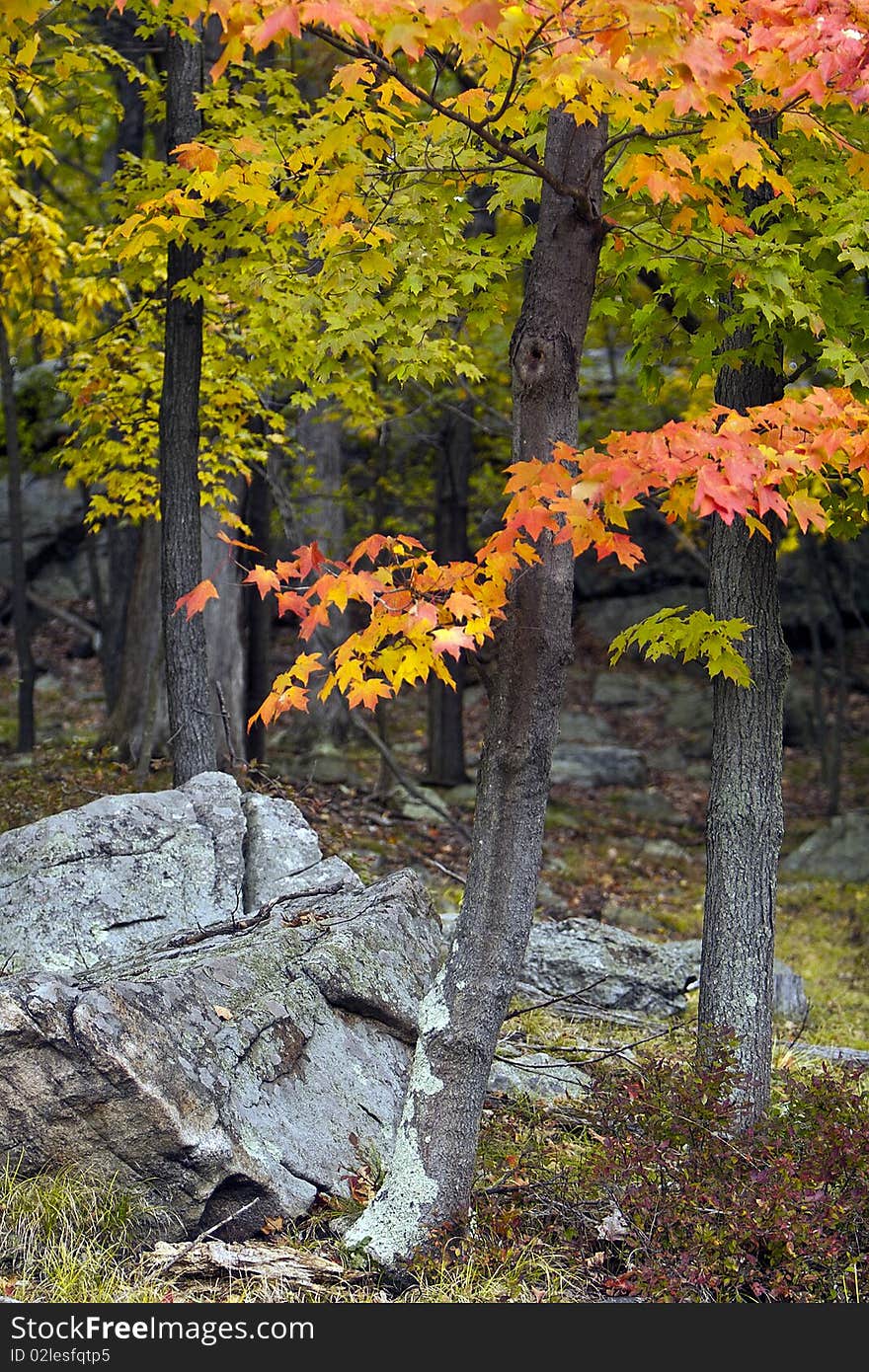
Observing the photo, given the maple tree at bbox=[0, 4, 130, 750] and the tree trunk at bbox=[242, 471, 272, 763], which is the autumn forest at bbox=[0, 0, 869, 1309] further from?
the tree trunk at bbox=[242, 471, 272, 763]

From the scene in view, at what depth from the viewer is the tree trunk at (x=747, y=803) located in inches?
231

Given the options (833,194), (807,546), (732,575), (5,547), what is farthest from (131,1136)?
(5,547)

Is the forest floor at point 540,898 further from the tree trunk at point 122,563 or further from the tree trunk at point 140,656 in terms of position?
the tree trunk at point 122,563

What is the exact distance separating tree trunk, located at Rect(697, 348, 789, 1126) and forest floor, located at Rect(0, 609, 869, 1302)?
2.42 feet

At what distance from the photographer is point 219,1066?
4789 mm

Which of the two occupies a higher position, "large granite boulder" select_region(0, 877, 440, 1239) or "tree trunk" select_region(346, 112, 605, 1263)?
"tree trunk" select_region(346, 112, 605, 1263)

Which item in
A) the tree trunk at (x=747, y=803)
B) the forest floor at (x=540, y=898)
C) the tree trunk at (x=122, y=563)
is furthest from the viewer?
the tree trunk at (x=122, y=563)

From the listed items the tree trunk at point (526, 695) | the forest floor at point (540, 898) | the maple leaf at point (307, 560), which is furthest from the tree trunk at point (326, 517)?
the maple leaf at point (307, 560)

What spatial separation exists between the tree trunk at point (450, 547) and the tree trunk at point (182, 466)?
6428 mm

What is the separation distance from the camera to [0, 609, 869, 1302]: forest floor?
4.43 m

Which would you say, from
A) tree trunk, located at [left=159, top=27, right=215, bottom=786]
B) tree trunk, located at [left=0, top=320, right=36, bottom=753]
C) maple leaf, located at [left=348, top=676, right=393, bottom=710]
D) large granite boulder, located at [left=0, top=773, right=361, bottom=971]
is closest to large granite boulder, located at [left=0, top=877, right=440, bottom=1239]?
large granite boulder, located at [left=0, top=773, right=361, bottom=971]

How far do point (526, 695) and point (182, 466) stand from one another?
4.27 metres

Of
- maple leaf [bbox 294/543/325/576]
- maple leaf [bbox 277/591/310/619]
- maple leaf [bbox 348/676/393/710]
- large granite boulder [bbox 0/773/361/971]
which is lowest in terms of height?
large granite boulder [bbox 0/773/361/971]

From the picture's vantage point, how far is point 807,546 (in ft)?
59.9
